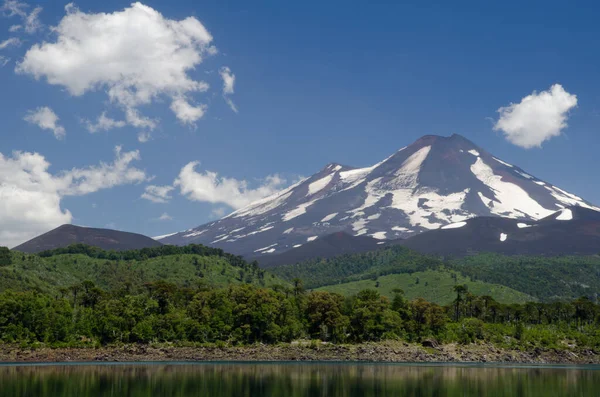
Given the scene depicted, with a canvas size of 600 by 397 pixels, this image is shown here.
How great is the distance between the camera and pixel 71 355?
125562 mm

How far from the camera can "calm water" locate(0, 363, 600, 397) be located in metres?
74.1

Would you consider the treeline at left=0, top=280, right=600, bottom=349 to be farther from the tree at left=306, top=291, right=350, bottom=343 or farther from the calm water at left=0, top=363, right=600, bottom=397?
the calm water at left=0, top=363, right=600, bottom=397

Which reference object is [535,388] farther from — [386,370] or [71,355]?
[71,355]

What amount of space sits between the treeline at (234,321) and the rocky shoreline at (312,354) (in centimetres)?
432

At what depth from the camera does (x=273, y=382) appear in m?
83.7

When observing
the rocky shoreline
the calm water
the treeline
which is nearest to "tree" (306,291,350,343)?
the treeline

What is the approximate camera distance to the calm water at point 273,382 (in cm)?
7406

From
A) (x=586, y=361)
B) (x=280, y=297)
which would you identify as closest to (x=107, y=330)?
(x=280, y=297)

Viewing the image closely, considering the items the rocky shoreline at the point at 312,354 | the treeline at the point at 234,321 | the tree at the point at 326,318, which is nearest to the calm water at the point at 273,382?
the rocky shoreline at the point at 312,354

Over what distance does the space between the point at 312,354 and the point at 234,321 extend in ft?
65.0

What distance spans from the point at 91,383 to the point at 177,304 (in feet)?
274

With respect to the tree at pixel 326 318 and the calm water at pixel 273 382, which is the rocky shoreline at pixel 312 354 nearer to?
the tree at pixel 326 318

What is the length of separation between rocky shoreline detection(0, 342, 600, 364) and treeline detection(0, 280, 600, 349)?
14.2ft

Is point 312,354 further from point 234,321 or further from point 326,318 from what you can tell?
point 234,321
